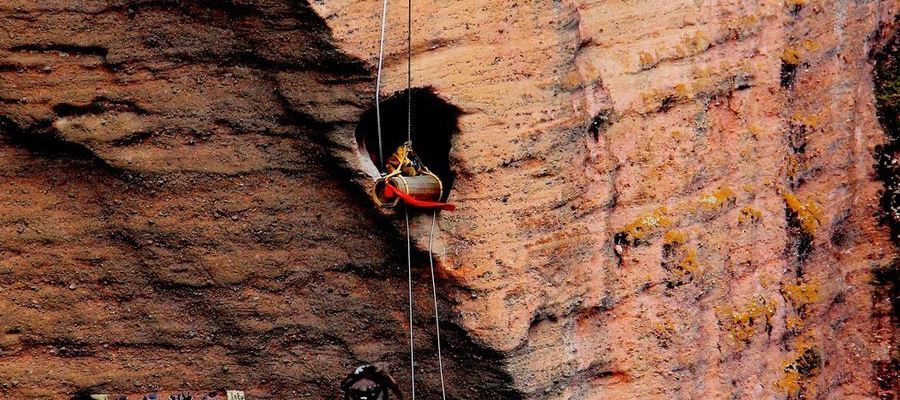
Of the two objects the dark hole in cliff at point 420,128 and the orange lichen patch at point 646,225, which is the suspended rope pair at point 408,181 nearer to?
the dark hole in cliff at point 420,128

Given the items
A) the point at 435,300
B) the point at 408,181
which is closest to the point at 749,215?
the point at 435,300

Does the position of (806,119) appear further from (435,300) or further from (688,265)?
(435,300)

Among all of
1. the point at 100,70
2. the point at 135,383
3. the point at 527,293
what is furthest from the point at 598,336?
the point at 100,70

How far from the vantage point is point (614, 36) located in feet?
16.2

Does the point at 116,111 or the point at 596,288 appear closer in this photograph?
the point at 116,111

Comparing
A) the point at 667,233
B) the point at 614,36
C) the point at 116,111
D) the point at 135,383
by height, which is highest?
the point at 614,36

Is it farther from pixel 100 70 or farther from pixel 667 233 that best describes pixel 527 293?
pixel 100 70

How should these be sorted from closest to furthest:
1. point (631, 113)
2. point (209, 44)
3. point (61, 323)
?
point (209, 44), point (61, 323), point (631, 113)

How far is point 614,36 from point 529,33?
664 millimetres

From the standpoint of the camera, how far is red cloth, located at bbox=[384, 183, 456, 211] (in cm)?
424

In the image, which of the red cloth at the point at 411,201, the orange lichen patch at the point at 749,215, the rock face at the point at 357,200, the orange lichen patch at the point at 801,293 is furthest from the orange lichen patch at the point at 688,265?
the red cloth at the point at 411,201

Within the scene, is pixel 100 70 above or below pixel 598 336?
Answer: above

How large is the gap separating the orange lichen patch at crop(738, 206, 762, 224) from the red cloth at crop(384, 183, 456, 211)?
169 centimetres

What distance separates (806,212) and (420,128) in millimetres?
2259
